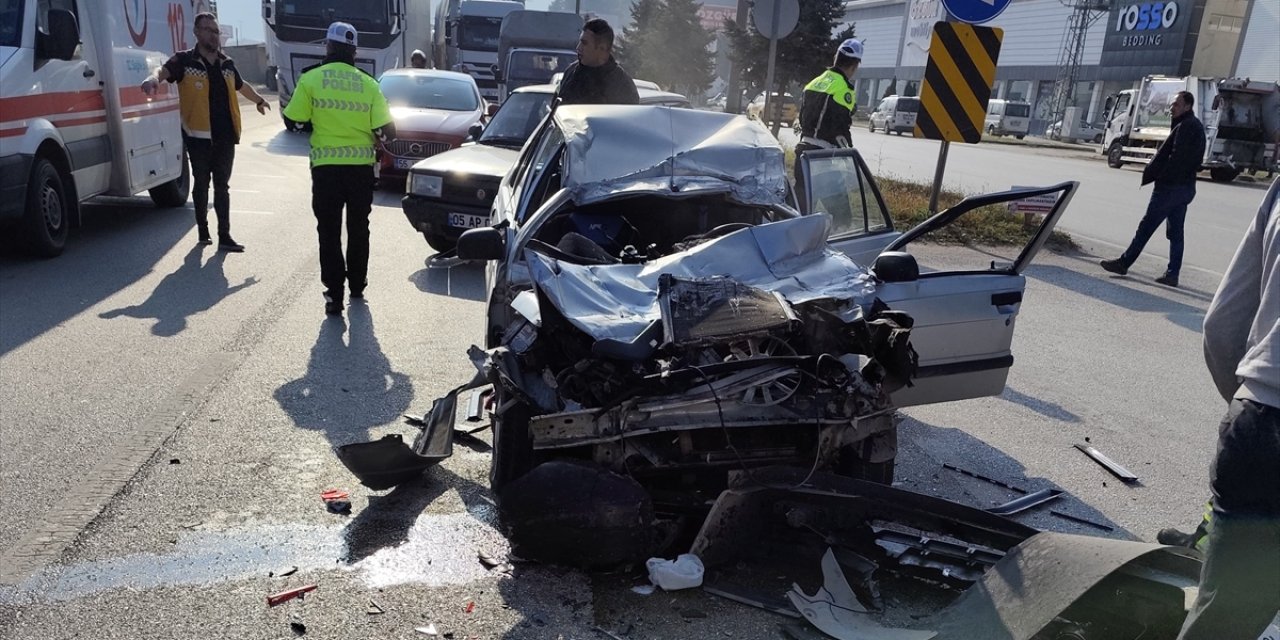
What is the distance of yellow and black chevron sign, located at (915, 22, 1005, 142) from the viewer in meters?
9.52

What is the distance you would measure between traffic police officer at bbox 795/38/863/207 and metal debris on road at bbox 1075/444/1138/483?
4.28m

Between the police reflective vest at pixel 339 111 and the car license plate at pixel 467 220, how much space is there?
5.42 feet

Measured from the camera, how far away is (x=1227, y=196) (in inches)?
824

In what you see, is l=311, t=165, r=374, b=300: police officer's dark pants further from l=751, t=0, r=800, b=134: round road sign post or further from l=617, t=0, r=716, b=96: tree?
l=617, t=0, r=716, b=96: tree

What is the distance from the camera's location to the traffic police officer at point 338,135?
6543mm

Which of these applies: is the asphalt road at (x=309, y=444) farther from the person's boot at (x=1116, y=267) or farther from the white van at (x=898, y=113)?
the white van at (x=898, y=113)

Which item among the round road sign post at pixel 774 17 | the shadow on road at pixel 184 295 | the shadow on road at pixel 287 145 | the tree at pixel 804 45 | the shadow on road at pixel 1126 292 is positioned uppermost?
the tree at pixel 804 45

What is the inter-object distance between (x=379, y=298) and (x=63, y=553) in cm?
420

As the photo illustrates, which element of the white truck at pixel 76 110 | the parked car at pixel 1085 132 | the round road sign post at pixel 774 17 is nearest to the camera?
the white truck at pixel 76 110

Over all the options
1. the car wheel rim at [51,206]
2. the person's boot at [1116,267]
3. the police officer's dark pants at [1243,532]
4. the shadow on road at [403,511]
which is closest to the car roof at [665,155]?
the shadow on road at [403,511]

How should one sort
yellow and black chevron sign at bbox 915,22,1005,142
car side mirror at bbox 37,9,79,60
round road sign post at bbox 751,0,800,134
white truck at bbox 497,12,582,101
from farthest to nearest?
white truck at bbox 497,12,582,101
round road sign post at bbox 751,0,800,134
yellow and black chevron sign at bbox 915,22,1005,142
car side mirror at bbox 37,9,79,60

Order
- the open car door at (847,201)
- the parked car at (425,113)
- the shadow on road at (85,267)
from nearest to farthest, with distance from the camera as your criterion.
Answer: the open car door at (847,201), the shadow on road at (85,267), the parked car at (425,113)

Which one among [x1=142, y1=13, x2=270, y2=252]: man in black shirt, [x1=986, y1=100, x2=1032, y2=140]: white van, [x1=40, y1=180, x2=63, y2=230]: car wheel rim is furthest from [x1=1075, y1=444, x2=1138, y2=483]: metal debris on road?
[x1=986, y1=100, x2=1032, y2=140]: white van

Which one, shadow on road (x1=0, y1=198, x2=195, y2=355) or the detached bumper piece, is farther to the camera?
shadow on road (x1=0, y1=198, x2=195, y2=355)
